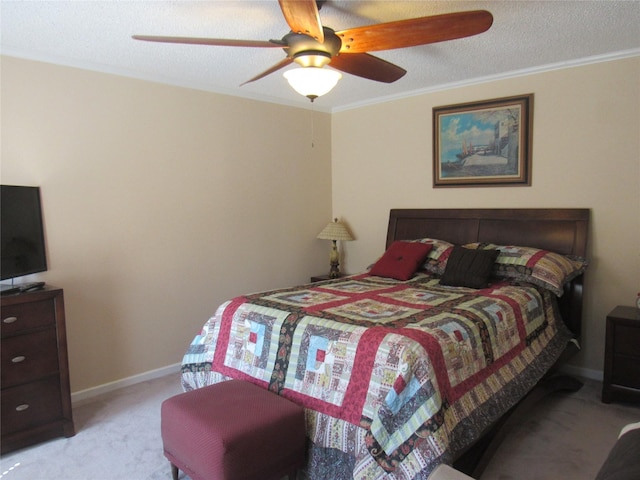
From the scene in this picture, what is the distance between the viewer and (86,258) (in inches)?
126

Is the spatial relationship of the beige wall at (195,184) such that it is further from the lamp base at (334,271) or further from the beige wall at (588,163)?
the lamp base at (334,271)

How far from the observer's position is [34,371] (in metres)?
2.58

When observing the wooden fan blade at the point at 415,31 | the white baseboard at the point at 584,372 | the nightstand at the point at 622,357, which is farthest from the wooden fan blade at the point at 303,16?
the white baseboard at the point at 584,372

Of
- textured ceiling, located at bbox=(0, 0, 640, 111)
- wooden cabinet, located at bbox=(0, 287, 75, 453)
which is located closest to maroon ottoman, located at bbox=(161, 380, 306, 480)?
wooden cabinet, located at bbox=(0, 287, 75, 453)

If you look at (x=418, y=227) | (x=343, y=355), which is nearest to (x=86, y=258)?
(x=343, y=355)

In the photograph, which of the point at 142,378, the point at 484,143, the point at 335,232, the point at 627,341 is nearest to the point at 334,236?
the point at 335,232

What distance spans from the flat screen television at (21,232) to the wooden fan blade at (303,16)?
6.33 ft

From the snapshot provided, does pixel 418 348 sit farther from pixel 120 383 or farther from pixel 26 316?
pixel 120 383

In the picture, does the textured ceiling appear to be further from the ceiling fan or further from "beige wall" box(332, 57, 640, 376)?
the ceiling fan

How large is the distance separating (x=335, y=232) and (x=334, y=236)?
5cm

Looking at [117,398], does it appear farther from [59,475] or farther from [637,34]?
[637,34]

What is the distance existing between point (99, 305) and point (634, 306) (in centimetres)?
385

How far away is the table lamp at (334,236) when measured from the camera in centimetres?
464

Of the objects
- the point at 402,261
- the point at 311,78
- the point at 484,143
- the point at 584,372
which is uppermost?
the point at 311,78
